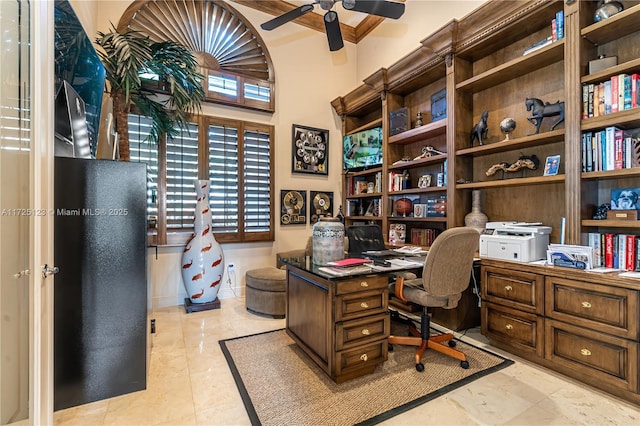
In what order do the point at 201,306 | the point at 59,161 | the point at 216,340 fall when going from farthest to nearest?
the point at 201,306
the point at 216,340
the point at 59,161

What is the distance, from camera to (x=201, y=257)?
3398 mm

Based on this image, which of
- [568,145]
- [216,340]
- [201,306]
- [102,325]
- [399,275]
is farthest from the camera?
[201,306]

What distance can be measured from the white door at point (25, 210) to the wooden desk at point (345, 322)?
1.43 metres

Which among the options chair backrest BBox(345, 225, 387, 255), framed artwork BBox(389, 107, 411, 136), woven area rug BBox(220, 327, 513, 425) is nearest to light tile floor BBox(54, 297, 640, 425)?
woven area rug BBox(220, 327, 513, 425)

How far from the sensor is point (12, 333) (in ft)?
3.74

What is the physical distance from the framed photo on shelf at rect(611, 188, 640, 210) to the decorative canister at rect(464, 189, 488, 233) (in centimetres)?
97

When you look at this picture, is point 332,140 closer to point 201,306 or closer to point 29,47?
point 201,306

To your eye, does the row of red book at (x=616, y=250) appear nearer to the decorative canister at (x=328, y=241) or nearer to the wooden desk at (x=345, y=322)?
the wooden desk at (x=345, y=322)

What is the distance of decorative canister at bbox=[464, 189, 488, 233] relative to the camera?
9.67 feet

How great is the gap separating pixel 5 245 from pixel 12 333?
0.36 meters

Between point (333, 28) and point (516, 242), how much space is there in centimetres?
273

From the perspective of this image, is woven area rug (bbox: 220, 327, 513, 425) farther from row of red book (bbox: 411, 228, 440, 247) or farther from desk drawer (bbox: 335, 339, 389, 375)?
row of red book (bbox: 411, 228, 440, 247)

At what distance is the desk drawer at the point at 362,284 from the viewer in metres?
1.89

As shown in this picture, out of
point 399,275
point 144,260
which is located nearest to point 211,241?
point 144,260
